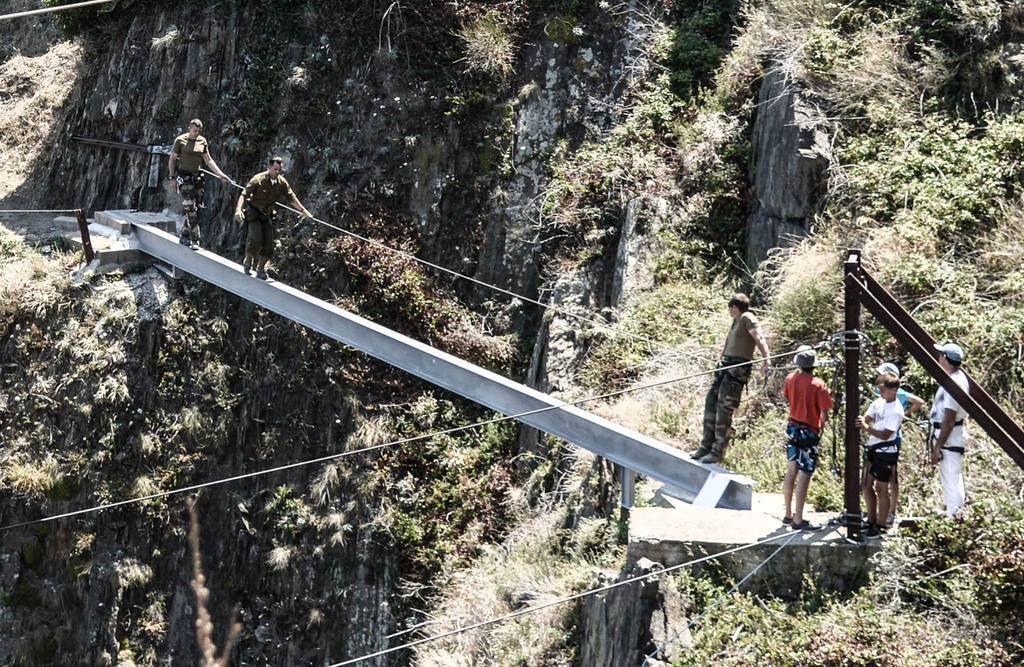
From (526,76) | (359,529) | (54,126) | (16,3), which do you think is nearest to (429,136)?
(526,76)

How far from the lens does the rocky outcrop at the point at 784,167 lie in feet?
38.0

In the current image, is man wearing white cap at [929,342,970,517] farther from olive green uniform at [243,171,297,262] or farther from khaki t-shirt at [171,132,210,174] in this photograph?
khaki t-shirt at [171,132,210,174]

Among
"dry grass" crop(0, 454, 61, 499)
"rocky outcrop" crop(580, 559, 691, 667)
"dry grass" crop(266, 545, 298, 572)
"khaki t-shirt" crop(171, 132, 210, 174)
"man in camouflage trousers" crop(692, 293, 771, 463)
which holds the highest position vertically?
"khaki t-shirt" crop(171, 132, 210, 174)

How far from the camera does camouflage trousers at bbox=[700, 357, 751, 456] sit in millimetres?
8539

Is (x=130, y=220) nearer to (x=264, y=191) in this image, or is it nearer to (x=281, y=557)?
(x=264, y=191)

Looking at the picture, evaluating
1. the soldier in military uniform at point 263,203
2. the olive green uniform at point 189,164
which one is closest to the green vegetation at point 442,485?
the soldier in military uniform at point 263,203

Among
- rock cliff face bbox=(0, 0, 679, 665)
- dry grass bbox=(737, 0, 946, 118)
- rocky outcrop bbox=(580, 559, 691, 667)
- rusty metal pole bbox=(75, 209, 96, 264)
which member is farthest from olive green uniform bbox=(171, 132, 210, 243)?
rocky outcrop bbox=(580, 559, 691, 667)

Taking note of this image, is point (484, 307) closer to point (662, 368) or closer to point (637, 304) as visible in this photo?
point (637, 304)

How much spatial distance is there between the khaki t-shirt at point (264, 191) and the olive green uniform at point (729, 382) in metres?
5.47

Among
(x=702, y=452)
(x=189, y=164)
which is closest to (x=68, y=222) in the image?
(x=189, y=164)

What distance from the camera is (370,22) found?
53.1ft

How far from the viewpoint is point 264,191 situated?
11.8m

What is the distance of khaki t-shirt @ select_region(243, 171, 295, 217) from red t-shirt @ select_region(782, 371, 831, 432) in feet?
20.8

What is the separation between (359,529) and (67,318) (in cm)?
529
